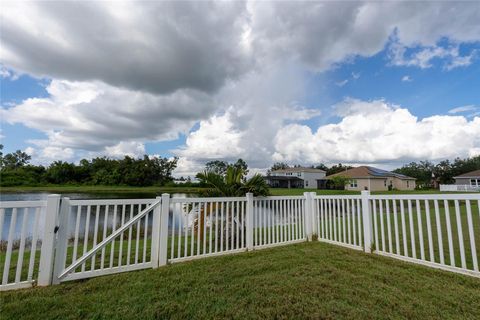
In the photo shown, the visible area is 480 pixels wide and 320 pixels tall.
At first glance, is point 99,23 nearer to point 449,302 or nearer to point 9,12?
point 9,12

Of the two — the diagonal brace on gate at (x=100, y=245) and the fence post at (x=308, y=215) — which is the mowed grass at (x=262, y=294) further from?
the fence post at (x=308, y=215)

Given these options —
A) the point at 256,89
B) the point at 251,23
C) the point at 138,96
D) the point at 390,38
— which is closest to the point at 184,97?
the point at 138,96

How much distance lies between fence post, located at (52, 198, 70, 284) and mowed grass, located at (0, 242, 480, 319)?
0.63ft

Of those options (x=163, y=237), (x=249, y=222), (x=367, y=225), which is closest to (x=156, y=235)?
(x=163, y=237)

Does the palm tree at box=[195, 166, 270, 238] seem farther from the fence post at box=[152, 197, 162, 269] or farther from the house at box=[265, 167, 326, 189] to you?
the house at box=[265, 167, 326, 189]

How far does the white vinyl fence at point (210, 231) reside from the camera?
2.69 metres

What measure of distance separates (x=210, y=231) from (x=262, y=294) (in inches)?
68.6

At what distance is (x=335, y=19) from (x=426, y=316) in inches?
253

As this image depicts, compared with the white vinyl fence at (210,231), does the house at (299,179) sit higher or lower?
higher

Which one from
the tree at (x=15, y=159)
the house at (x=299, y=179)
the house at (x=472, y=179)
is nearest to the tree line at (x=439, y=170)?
the house at (x=472, y=179)

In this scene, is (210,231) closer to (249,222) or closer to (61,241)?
(249,222)

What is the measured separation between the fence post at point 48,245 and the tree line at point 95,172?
127 ft

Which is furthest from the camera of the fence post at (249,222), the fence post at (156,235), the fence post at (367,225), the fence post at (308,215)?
the fence post at (308,215)

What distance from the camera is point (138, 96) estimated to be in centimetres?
954
